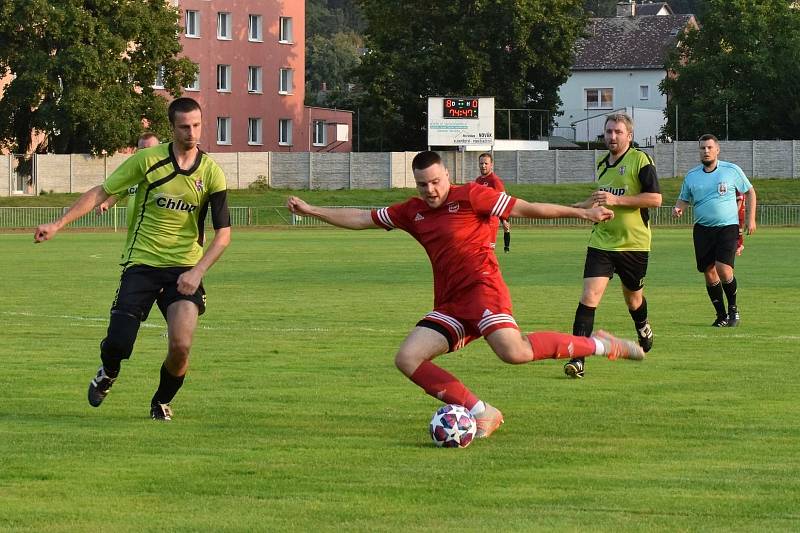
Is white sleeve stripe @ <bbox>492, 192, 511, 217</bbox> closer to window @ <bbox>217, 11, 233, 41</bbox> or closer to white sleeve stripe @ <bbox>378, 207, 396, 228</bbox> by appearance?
white sleeve stripe @ <bbox>378, 207, 396, 228</bbox>

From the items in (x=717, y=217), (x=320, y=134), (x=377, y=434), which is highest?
(x=320, y=134)

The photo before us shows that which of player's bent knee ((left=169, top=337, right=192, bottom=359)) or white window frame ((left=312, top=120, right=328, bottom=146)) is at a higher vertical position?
white window frame ((left=312, top=120, right=328, bottom=146))

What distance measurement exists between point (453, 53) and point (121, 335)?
243ft

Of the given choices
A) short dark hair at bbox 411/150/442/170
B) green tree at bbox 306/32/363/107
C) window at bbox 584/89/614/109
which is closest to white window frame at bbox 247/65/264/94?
window at bbox 584/89/614/109

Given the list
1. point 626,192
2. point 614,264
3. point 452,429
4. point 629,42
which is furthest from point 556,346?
point 629,42

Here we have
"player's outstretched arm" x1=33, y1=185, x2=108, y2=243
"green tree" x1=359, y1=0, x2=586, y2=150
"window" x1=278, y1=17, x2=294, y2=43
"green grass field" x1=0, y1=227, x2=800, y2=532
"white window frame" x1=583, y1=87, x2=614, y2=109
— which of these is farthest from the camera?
"white window frame" x1=583, y1=87, x2=614, y2=109

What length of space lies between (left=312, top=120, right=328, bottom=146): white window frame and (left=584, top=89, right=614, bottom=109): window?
26078mm

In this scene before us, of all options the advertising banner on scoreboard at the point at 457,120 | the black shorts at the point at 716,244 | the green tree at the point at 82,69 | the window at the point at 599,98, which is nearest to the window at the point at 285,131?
the green tree at the point at 82,69

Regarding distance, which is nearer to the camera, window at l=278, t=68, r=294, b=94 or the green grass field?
the green grass field

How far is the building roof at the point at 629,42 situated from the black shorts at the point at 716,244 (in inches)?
3618

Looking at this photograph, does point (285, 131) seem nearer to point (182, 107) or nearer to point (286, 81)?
point (286, 81)

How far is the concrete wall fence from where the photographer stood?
233ft

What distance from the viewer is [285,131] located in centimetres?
9050

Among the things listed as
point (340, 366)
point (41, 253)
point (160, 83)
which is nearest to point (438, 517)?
point (340, 366)
